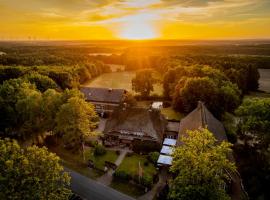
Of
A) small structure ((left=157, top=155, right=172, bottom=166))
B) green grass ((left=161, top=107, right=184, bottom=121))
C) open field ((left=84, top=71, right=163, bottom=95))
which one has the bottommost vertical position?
small structure ((left=157, top=155, right=172, bottom=166))

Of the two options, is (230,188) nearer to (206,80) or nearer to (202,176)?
(202,176)

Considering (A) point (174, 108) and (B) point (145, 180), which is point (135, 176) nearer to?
(B) point (145, 180)

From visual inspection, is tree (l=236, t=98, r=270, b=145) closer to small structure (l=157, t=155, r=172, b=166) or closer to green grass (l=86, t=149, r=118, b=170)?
small structure (l=157, t=155, r=172, b=166)

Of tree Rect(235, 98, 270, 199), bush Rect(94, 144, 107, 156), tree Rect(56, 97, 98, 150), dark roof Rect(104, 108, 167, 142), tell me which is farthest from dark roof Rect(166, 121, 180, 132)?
tree Rect(56, 97, 98, 150)

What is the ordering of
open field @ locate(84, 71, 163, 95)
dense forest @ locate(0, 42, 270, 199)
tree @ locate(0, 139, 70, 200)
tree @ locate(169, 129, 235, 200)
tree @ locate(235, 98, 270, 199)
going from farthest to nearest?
open field @ locate(84, 71, 163, 95), dense forest @ locate(0, 42, 270, 199), tree @ locate(235, 98, 270, 199), tree @ locate(169, 129, 235, 200), tree @ locate(0, 139, 70, 200)

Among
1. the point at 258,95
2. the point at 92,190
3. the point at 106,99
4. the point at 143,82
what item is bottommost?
the point at 92,190

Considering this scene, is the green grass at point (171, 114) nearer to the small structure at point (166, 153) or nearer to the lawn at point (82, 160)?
the small structure at point (166, 153)

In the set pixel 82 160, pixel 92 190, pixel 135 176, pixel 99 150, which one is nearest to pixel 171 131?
pixel 99 150
